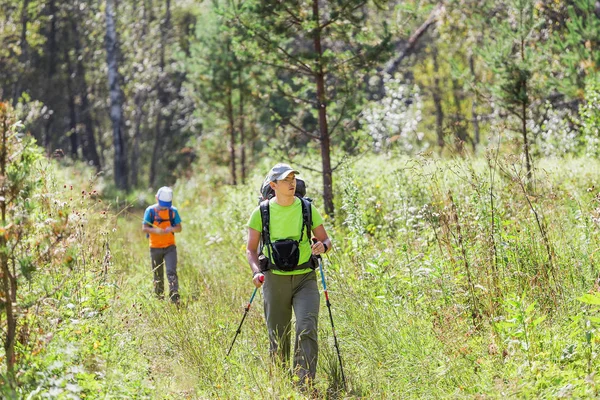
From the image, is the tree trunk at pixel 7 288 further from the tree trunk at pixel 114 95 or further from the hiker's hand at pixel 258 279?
the tree trunk at pixel 114 95

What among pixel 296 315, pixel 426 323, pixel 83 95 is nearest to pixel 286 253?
pixel 296 315

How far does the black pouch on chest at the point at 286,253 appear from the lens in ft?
20.3

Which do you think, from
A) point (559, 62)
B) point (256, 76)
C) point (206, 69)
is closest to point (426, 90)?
point (206, 69)

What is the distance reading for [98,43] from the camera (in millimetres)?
34469

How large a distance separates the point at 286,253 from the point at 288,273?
199 millimetres

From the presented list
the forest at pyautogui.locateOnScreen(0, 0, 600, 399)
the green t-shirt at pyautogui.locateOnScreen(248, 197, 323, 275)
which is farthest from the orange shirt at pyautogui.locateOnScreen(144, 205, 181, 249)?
the green t-shirt at pyautogui.locateOnScreen(248, 197, 323, 275)

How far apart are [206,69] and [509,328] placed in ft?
50.5

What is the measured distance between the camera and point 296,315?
6254 millimetres

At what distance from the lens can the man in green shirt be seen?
6141 mm

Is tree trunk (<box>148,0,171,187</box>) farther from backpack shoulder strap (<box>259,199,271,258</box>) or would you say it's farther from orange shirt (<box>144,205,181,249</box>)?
backpack shoulder strap (<box>259,199,271,258</box>)

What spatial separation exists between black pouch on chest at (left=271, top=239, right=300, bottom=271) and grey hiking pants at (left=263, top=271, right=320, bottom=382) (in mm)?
150

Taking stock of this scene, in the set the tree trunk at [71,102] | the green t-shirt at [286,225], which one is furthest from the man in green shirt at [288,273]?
the tree trunk at [71,102]

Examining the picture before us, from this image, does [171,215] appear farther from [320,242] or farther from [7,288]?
[7,288]

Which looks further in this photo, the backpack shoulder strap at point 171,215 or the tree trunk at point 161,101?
the tree trunk at point 161,101
